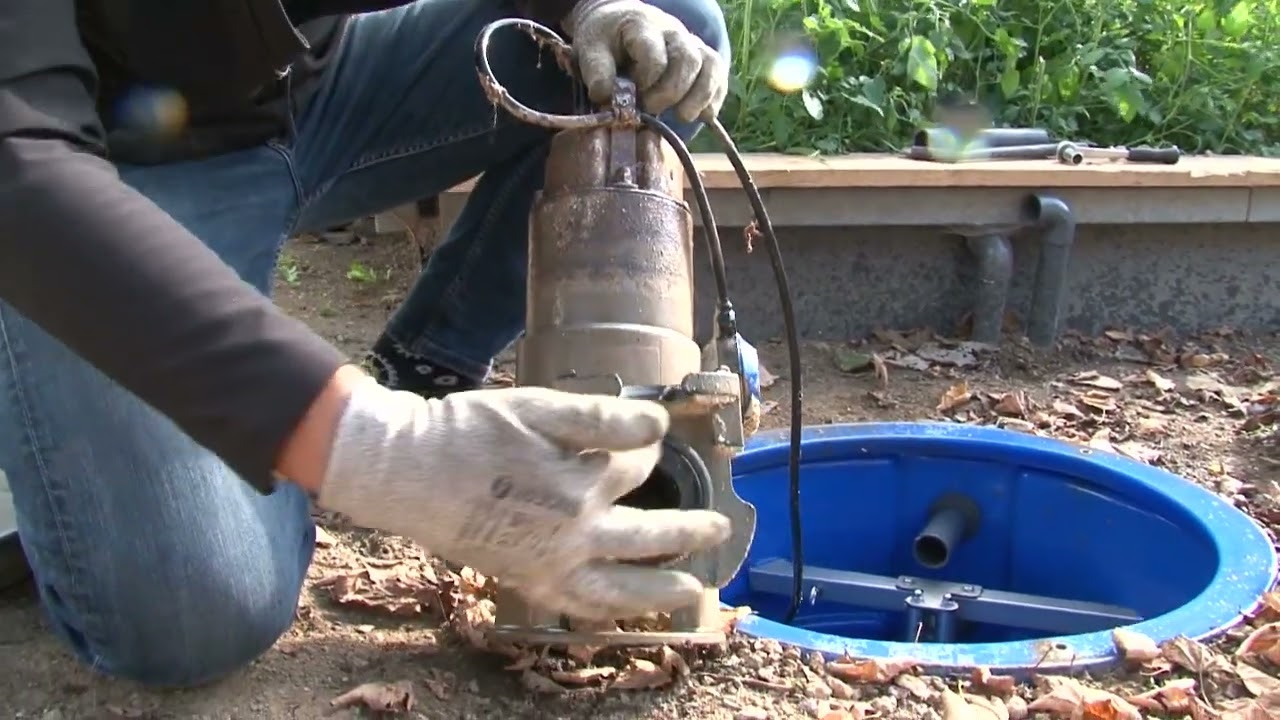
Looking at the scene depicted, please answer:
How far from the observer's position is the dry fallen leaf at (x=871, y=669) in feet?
4.95

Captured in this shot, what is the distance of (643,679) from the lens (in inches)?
57.9

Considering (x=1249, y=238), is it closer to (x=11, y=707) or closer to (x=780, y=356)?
(x=780, y=356)

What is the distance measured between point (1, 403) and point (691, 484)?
0.79m

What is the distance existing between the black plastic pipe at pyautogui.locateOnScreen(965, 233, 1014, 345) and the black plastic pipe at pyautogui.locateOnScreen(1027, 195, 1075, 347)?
8 centimetres

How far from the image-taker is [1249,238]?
3080 mm

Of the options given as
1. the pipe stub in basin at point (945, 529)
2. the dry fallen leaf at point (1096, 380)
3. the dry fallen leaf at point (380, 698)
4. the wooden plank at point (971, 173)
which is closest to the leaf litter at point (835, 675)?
the dry fallen leaf at point (380, 698)

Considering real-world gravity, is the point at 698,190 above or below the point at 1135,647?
above

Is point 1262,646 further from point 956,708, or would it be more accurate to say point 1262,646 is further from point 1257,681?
point 956,708

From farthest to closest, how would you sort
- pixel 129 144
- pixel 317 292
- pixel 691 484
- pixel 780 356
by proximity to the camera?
1. pixel 317 292
2. pixel 780 356
3. pixel 129 144
4. pixel 691 484

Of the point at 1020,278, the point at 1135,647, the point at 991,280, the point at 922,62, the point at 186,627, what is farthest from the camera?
the point at 922,62

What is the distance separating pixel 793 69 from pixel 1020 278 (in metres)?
0.83

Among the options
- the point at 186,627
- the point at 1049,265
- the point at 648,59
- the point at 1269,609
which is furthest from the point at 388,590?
the point at 1049,265

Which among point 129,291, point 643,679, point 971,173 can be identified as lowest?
point 643,679

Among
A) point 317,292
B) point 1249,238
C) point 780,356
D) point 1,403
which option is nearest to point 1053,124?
point 1249,238
